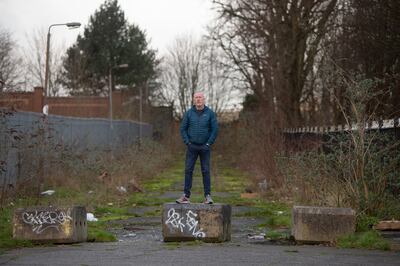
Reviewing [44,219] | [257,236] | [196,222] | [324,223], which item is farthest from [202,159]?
[44,219]

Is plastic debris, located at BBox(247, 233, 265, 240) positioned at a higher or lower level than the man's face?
lower

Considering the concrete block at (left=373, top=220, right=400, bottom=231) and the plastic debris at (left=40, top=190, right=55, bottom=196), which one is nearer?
the concrete block at (left=373, top=220, right=400, bottom=231)

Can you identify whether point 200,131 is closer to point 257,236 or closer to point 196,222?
point 196,222

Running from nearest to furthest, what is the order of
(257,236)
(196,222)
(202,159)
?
1. (196,222)
2. (202,159)
3. (257,236)

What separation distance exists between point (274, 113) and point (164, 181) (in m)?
5.92

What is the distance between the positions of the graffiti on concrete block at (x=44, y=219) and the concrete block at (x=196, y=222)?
5.38 ft

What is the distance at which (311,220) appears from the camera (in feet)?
37.7

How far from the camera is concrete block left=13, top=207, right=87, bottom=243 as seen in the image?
11516 mm

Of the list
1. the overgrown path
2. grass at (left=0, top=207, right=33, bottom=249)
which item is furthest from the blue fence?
the overgrown path

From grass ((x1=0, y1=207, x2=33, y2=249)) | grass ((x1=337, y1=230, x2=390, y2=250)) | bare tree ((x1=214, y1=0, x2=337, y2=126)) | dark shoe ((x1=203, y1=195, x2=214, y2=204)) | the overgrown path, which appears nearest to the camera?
the overgrown path

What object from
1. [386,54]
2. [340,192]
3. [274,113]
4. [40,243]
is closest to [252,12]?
[274,113]

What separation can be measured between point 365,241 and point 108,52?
169 feet

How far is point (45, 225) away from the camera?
11523 millimetres

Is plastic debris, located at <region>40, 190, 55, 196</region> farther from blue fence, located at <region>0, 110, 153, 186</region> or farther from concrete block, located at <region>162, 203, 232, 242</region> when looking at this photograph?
concrete block, located at <region>162, 203, 232, 242</region>
